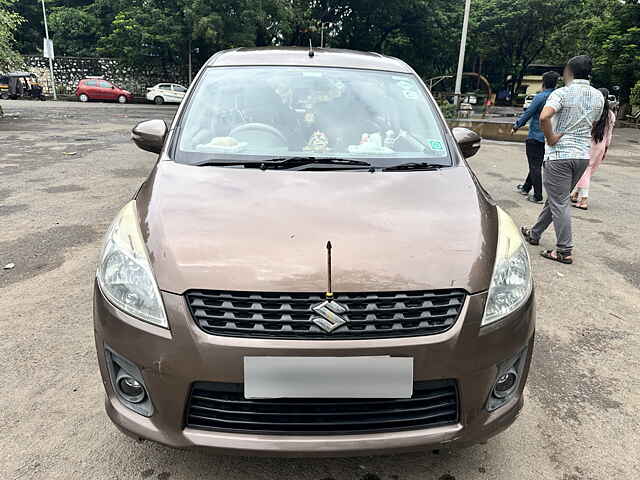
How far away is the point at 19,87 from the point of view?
28312 mm

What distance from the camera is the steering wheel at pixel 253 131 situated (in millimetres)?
2740

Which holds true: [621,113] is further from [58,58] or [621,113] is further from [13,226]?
[58,58]

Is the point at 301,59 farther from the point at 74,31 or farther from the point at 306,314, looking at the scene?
the point at 74,31

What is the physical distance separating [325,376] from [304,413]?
0.18m

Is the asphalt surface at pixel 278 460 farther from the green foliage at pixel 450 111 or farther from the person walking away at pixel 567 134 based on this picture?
the green foliage at pixel 450 111

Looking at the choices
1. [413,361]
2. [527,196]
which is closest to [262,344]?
[413,361]

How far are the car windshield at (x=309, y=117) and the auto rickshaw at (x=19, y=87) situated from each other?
1191 inches

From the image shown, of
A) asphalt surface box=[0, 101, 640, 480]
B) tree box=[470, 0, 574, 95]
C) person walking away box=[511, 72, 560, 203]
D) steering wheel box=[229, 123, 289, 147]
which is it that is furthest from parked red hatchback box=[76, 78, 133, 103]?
steering wheel box=[229, 123, 289, 147]

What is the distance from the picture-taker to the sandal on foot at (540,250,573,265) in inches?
186

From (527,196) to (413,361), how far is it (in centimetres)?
646

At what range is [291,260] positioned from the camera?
181 centimetres

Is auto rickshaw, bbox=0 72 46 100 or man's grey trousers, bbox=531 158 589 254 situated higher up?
man's grey trousers, bbox=531 158 589 254

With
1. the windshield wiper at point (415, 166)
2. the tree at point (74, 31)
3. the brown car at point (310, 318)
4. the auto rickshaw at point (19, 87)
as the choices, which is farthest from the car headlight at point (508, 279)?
the tree at point (74, 31)

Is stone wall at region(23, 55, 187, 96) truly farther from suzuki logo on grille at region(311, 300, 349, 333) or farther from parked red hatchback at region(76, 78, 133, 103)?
suzuki logo on grille at region(311, 300, 349, 333)
